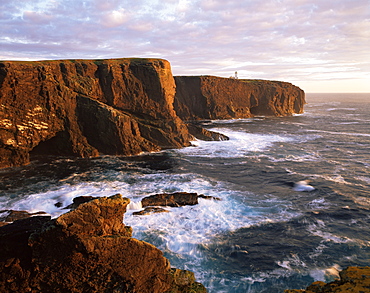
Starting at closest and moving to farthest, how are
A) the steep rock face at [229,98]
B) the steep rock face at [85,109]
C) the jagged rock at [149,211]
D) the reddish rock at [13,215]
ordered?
1. the reddish rock at [13,215]
2. the jagged rock at [149,211]
3. the steep rock face at [85,109]
4. the steep rock face at [229,98]

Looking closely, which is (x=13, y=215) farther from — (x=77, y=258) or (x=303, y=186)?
(x=303, y=186)

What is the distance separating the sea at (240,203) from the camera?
13.7 metres

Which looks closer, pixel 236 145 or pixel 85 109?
pixel 85 109

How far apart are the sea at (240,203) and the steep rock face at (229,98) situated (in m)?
42.4

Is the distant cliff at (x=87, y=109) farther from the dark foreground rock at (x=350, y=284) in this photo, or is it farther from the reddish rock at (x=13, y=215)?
the dark foreground rock at (x=350, y=284)

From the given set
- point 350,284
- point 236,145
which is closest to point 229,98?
point 236,145

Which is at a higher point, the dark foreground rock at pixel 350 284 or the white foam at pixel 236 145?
the dark foreground rock at pixel 350 284

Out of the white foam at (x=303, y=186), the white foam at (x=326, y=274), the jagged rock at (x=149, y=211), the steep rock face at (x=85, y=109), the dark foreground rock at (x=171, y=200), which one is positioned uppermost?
the steep rock face at (x=85, y=109)

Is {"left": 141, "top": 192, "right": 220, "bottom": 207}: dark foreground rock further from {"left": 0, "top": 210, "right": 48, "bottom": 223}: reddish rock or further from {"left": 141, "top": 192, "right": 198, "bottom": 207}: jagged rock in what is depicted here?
{"left": 0, "top": 210, "right": 48, "bottom": 223}: reddish rock

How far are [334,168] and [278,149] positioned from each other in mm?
11041

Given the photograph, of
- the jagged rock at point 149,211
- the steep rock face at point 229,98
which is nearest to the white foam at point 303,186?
the jagged rock at point 149,211

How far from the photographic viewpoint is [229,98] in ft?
282

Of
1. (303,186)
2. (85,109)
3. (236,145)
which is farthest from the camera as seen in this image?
(236,145)

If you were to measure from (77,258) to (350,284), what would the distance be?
8549 millimetres
